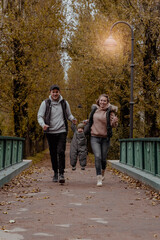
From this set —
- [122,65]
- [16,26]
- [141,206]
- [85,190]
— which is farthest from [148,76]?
[141,206]

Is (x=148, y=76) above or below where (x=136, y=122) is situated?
above

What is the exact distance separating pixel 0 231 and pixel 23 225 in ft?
1.28

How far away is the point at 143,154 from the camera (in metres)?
11.3

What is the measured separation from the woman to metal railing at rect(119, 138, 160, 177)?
106 centimetres

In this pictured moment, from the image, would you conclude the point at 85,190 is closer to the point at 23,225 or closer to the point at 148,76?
the point at 23,225

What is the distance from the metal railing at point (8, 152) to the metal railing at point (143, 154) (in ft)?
11.9

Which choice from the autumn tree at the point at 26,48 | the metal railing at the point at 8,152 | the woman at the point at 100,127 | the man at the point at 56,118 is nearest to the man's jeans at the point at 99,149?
the woman at the point at 100,127

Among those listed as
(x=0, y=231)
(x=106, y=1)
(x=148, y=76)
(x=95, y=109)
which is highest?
(x=106, y=1)

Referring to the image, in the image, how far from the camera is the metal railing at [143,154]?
9359 millimetres

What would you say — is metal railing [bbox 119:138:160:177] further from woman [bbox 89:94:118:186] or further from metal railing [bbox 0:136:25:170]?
metal railing [bbox 0:136:25:170]

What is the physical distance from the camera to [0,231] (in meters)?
4.81

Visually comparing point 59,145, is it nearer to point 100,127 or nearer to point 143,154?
point 100,127

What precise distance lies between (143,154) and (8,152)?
3871 mm

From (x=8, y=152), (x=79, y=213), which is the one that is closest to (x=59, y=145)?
(x=8, y=152)
